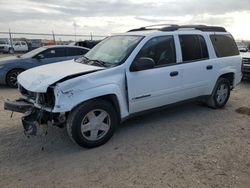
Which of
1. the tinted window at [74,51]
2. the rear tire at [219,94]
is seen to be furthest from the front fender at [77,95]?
the tinted window at [74,51]

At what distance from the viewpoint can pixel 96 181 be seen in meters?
3.54

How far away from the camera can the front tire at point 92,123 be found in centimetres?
419

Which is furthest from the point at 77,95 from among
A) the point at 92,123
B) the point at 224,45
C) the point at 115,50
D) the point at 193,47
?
the point at 224,45

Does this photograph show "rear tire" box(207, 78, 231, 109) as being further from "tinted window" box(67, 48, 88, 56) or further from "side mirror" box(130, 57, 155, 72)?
"tinted window" box(67, 48, 88, 56)

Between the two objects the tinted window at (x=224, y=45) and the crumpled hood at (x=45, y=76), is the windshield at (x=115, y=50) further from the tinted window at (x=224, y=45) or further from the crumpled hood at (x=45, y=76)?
the tinted window at (x=224, y=45)

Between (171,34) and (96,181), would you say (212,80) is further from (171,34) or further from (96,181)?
(96,181)

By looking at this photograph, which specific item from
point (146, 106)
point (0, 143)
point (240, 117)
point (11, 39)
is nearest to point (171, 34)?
point (146, 106)

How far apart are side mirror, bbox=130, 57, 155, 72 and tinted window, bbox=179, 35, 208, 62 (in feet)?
3.56

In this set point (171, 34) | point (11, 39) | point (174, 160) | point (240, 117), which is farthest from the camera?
point (11, 39)

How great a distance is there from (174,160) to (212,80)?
9.04 ft

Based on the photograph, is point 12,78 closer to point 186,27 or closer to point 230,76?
point 186,27

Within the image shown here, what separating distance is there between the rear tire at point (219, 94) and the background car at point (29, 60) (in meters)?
5.71

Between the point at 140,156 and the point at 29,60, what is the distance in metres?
6.64

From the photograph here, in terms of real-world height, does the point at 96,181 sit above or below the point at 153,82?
below
